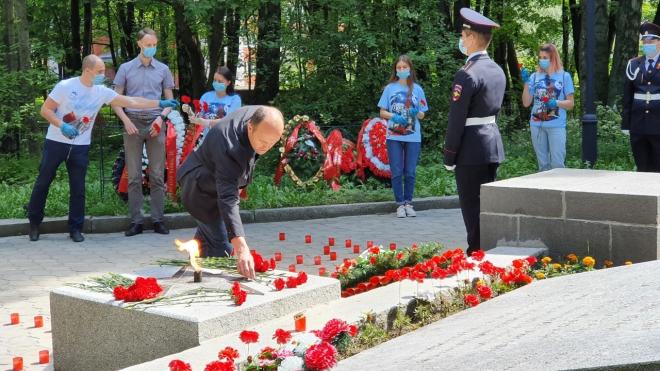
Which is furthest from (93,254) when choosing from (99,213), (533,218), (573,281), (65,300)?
(573,281)

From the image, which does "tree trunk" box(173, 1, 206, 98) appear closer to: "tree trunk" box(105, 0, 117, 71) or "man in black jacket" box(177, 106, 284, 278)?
"tree trunk" box(105, 0, 117, 71)

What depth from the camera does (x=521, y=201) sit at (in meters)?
7.15

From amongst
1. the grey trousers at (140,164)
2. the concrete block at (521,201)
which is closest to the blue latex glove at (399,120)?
the grey trousers at (140,164)

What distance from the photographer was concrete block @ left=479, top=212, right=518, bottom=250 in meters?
7.22

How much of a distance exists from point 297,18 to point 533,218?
10918mm

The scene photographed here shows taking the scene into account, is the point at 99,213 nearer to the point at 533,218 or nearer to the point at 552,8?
the point at 533,218

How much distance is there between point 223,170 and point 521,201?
249cm

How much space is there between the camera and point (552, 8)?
98.0ft

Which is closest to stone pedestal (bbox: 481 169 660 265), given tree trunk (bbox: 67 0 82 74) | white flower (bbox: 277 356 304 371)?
white flower (bbox: 277 356 304 371)

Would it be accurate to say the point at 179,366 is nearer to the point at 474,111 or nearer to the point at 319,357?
the point at 319,357

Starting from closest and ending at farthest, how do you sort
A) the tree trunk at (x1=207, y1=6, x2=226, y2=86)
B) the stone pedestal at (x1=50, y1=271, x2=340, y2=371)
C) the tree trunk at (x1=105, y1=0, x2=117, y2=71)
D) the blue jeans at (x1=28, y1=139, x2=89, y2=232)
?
1. the stone pedestal at (x1=50, y1=271, x2=340, y2=371)
2. the blue jeans at (x1=28, y1=139, x2=89, y2=232)
3. the tree trunk at (x1=207, y1=6, x2=226, y2=86)
4. the tree trunk at (x1=105, y1=0, x2=117, y2=71)

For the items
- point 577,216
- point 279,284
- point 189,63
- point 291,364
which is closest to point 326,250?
point 577,216

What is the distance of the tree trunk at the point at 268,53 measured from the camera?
17.5 metres

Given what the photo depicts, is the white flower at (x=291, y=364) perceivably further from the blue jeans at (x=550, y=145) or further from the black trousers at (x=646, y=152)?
the blue jeans at (x=550, y=145)
